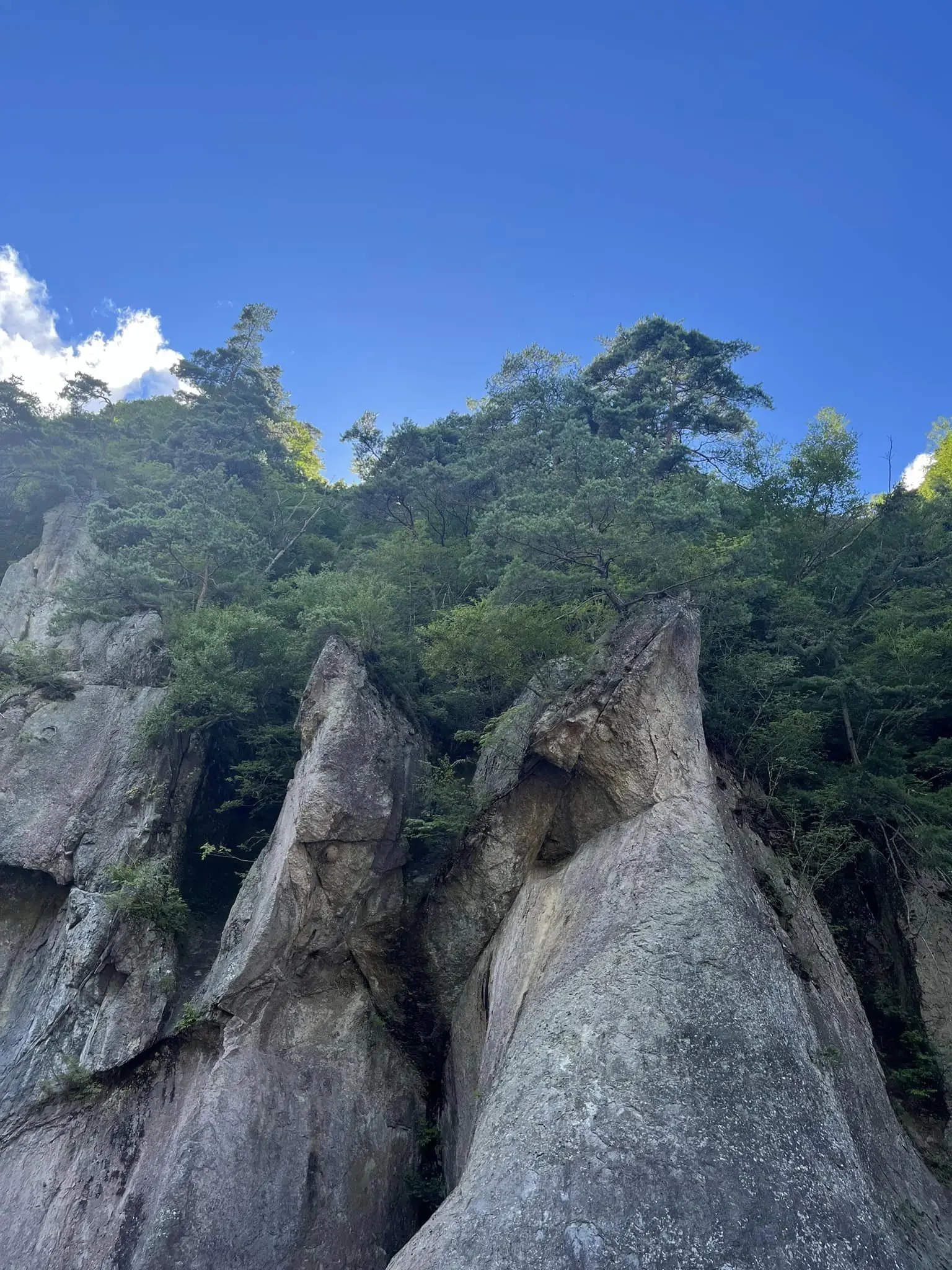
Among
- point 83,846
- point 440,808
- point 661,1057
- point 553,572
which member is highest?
point 553,572

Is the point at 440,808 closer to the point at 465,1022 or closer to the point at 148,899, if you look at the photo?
the point at 465,1022

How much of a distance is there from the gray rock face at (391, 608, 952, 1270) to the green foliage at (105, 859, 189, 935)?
628 centimetres

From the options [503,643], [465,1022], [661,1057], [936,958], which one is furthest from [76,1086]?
[936,958]

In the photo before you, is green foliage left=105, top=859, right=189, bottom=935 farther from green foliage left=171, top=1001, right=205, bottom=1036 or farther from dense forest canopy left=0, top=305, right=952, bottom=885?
dense forest canopy left=0, top=305, right=952, bottom=885

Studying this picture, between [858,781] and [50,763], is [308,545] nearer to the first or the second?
[50,763]

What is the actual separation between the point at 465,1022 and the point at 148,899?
267 inches

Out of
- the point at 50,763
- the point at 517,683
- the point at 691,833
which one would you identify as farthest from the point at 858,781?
the point at 50,763

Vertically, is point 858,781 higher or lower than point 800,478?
lower

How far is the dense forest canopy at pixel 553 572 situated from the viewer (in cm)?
1492

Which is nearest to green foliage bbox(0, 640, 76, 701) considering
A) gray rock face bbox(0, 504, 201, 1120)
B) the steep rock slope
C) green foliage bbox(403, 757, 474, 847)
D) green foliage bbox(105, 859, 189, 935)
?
gray rock face bbox(0, 504, 201, 1120)

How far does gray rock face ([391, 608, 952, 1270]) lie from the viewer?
7391mm

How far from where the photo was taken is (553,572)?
16.2 metres

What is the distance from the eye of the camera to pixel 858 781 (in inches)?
547

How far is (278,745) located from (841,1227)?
1435 centimetres
